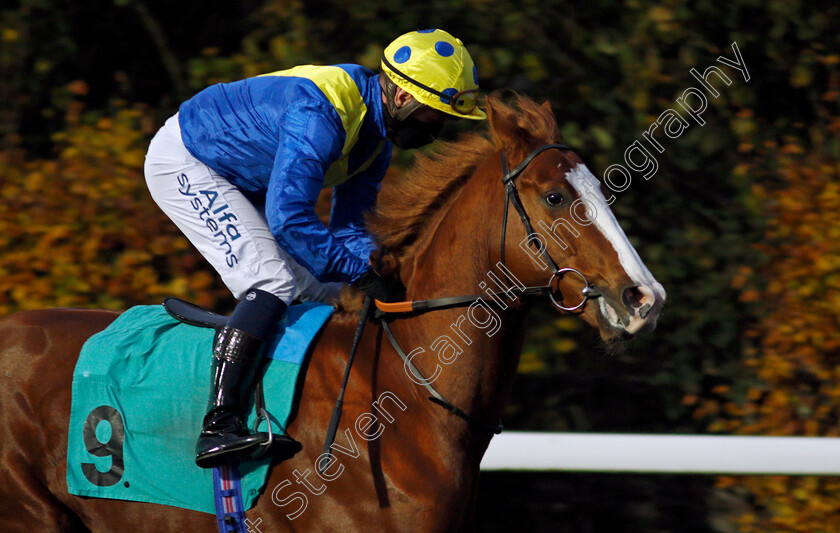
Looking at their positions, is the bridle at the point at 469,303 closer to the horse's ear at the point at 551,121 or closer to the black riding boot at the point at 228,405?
the horse's ear at the point at 551,121

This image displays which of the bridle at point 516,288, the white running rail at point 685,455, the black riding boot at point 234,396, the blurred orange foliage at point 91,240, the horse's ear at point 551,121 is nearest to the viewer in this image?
the bridle at point 516,288

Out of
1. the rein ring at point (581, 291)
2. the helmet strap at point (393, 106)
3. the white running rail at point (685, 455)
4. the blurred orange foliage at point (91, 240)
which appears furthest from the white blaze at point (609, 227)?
the blurred orange foliage at point (91, 240)

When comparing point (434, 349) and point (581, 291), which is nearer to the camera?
point (581, 291)

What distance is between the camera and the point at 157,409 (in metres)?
2.84

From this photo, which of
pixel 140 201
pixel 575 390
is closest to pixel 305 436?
pixel 140 201

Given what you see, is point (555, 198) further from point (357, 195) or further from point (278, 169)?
point (357, 195)

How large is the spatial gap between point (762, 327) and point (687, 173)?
4.15ft

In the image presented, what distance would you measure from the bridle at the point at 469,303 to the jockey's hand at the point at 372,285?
29 mm

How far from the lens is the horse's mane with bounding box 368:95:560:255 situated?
271 cm

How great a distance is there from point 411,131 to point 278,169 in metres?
0.54

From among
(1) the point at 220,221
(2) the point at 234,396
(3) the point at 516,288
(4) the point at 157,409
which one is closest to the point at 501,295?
(3) the point at 516,288

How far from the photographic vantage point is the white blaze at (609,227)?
2441mm

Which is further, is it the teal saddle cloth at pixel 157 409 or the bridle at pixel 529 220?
the teal saddle cloth at pixel 157 409

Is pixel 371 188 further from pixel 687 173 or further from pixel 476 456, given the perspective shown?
pixel 687 173
